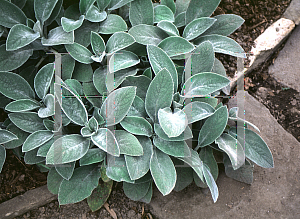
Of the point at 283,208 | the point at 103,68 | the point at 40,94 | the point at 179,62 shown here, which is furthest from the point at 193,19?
the point at 283,208

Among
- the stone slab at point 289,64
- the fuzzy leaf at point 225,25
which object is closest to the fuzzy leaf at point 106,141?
the fuzzy leaf at point 225,25

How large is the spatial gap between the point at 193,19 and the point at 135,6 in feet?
0.90

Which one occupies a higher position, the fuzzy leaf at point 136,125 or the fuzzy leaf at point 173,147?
the fuzzy leaf at point 136,125

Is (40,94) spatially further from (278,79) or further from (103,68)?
(278,79)

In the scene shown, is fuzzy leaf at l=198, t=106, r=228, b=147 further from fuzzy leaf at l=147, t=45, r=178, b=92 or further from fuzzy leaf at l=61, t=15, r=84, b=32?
fuzzy leaf at l=61, t=15, r=84, b=32

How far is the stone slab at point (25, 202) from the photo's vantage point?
128 centimetres

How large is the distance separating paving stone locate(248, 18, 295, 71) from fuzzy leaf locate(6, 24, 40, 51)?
3.69ft

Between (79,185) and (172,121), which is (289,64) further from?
(79,185)

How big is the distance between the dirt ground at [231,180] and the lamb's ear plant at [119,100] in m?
0.10

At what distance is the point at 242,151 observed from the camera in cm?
107

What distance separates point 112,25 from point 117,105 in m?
0.39

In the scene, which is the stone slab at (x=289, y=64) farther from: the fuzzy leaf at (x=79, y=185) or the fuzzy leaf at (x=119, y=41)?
the fuzzy leaf at (x=79, y=185)

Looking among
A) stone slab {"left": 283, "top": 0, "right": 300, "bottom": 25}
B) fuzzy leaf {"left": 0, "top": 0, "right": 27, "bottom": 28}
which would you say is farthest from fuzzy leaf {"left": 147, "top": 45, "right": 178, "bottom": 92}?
stone slab {"left": 283, "top": 0, "right": 300, "bottom": 25}

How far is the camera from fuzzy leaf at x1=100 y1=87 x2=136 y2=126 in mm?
954
